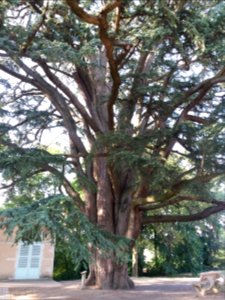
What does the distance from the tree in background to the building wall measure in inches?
275

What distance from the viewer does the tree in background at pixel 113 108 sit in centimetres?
637

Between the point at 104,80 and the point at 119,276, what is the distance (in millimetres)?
6189

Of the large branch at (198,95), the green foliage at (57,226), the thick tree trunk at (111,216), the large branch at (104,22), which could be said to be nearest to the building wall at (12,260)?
the thick tree trunk at (111,216)

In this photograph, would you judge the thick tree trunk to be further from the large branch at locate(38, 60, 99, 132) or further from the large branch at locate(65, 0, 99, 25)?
the large branch at locate(65, 0, 99, 25)

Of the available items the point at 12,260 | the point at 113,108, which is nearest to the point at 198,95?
the point at 113,108

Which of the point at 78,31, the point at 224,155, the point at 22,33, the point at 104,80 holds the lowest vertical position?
the point at 224,155

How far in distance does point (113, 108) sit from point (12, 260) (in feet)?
36.4

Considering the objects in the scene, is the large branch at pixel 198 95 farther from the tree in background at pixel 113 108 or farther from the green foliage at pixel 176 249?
the green foliage at pixel 176 249

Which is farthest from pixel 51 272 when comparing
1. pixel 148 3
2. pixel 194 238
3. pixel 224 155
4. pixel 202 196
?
pixel 148 3

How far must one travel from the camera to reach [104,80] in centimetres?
1137

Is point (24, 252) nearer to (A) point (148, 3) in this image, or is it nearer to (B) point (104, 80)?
(B) point (104, 80)

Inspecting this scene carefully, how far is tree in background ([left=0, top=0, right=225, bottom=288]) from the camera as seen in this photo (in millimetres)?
6367

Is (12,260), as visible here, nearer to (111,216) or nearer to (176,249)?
(111,216)

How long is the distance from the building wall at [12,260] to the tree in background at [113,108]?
6998 mm
